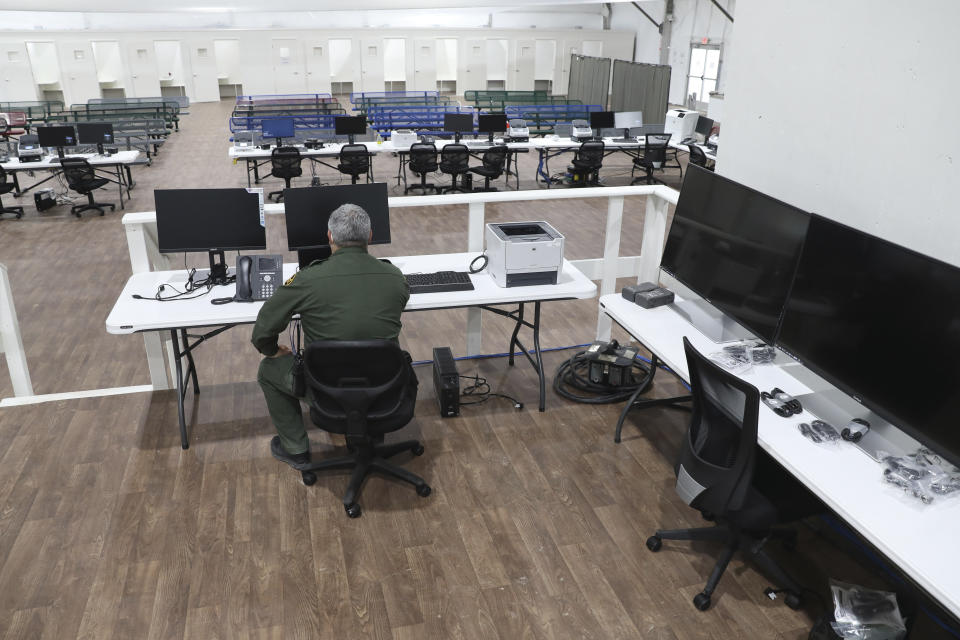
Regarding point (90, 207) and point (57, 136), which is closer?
point (90, 207)

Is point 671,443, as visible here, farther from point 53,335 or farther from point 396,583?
point 53,335

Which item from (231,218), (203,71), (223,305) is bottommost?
(223,305)

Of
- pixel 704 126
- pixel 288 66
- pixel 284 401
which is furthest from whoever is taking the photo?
pixel 288 66

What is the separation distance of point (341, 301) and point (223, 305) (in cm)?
81

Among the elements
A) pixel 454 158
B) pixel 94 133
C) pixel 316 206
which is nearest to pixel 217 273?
pixel 316 206

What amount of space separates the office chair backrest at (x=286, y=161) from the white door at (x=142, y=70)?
12.4 metres

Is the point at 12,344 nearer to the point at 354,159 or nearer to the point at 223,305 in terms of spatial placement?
the point at 223,305

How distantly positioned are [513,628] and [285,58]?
Answer: 63.9 ft

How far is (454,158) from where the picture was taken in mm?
8969

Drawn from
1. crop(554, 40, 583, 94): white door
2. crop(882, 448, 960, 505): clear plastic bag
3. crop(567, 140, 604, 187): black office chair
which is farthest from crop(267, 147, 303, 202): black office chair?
crop(554, 40, 583, 94): white door

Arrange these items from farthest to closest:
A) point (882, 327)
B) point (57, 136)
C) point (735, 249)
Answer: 1. point (57, 136)
2. point (735, 249)
3. point (882, 327)

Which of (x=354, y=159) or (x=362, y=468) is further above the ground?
(x=354, y=159)

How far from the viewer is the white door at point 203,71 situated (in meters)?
19.0

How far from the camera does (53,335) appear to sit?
4.93m
